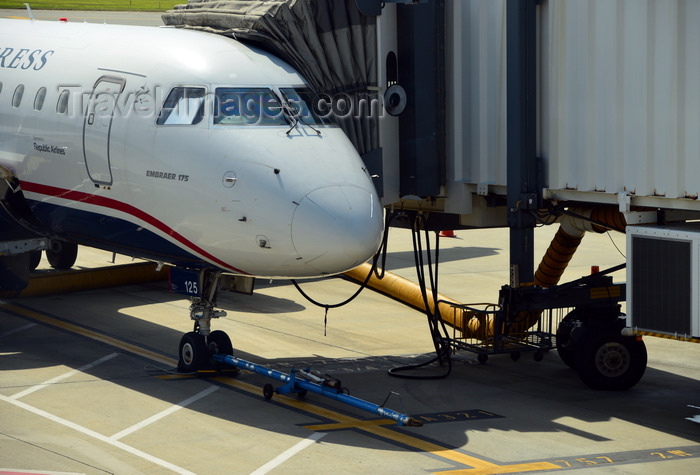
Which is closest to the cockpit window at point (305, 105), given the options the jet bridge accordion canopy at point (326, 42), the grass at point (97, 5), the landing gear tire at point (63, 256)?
the jet bridge accordion canopy at point (326, 42)

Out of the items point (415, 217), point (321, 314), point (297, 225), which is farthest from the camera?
point (321, 314)

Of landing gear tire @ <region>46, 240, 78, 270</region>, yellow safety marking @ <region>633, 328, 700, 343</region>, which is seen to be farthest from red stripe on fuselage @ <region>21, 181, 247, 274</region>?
landing gear tire @ <region>46, 240, 78, 270</region>

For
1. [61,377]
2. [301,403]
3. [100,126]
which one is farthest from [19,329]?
[301,403]

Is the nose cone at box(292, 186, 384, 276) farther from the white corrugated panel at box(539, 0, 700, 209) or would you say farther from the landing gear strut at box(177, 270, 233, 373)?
the white corrugated panel at box(539, 0, 700, 209)

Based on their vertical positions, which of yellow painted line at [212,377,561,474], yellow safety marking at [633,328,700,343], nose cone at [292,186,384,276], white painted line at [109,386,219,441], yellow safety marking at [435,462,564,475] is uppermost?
nose cone at [292,186,384,276]

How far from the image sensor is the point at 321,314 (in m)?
23.3

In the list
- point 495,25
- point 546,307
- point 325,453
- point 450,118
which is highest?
point 495,25

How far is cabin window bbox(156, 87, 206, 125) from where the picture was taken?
1593cm

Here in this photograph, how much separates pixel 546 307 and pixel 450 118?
3276 mm

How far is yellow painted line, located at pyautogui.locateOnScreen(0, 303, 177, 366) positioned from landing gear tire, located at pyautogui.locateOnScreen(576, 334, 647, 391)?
652cm

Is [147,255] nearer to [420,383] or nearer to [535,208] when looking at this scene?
[420,383]

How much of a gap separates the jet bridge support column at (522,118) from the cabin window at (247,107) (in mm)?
3326

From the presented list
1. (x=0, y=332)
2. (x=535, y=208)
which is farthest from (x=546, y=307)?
(x=0, y=332)

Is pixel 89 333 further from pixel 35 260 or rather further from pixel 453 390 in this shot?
pixel 453 390
